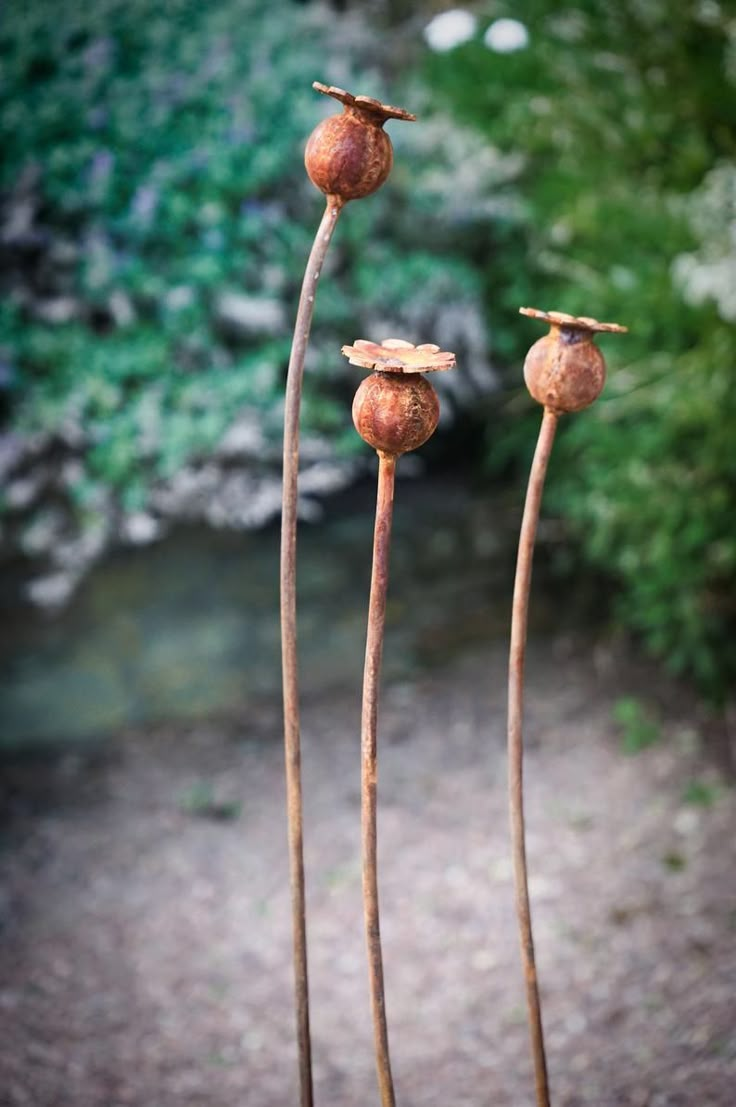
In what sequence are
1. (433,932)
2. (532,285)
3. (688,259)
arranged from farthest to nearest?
1. (532,285)
2. (688,259)
3. (433,932)

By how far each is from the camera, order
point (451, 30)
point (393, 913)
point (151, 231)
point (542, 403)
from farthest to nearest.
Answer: point (451, 30) < point (151, 231) < point (393, 913) < point (542, 403)

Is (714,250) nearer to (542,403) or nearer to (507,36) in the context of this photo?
(507,36)

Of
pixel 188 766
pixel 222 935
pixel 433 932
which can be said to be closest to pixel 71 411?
pixel 188 766

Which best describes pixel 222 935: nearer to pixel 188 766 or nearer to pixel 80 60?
pixel 188 766

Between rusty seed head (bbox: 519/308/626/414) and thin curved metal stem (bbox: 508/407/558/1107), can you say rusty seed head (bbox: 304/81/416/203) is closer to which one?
rusty seed head (bbox: 519/308/626/414)

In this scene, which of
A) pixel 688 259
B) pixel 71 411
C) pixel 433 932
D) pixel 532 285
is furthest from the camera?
pixel 532 285

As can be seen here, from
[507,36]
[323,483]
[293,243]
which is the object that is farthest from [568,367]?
[507,36]

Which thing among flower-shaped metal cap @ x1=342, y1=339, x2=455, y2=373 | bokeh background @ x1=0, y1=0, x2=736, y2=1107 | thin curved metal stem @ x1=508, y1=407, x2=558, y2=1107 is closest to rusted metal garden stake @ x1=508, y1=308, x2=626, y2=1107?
thin curved metal stem @ x1=508, y1=407, x2=558, y2=1107
